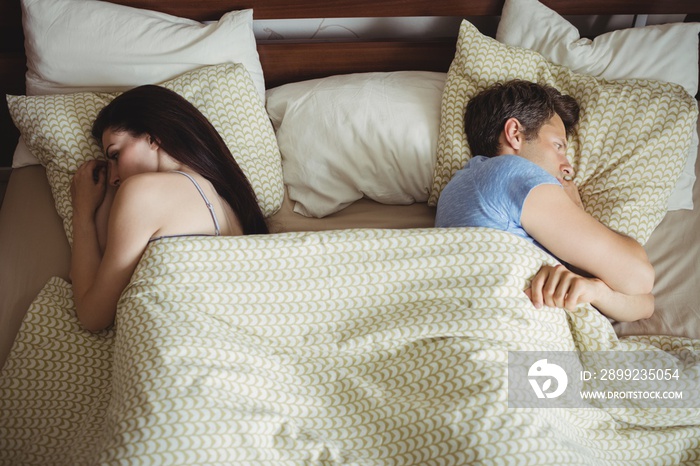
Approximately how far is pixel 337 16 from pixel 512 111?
0.72 metres

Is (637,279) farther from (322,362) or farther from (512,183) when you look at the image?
(322,362)

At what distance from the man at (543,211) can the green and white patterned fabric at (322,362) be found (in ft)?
0.18

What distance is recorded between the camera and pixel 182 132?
142 cm

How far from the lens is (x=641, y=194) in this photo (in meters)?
1.51

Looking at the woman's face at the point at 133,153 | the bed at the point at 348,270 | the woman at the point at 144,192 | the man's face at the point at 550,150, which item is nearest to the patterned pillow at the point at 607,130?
the bed at the point at 348,270

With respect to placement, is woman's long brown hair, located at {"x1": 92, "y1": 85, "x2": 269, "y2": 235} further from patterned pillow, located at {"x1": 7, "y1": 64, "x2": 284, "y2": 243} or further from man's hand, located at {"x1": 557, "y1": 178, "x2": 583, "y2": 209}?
man's hand, located at {"x1": 557, "y1": 178, "x2": 583, "y2": 209}

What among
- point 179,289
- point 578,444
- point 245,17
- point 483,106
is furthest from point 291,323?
point 245,17

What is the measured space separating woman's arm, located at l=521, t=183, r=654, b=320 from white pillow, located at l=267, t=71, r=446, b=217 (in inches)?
17.2

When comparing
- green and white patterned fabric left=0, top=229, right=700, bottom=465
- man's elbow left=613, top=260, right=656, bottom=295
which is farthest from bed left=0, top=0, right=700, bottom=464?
man's elbow left=613, top=260, right=656, bottom=295

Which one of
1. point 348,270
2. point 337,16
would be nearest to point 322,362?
point 348,270

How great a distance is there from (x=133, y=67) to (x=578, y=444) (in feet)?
4.84

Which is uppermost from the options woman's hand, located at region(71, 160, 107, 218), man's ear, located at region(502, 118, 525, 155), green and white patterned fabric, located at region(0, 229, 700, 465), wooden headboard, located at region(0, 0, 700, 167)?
wooden headboard, located at region(0, 0, 700, 167)

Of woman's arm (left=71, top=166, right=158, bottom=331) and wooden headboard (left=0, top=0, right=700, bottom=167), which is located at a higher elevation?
wooden headboard (left=0, top=0, right=700, bottom=167)

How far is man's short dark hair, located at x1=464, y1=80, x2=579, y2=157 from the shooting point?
4.85 ft
